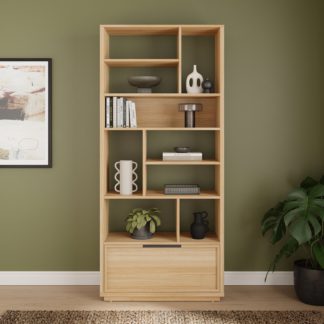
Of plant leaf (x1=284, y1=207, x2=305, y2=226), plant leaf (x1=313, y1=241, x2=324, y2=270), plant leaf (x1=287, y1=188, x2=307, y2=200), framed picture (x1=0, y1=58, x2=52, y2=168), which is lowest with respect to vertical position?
plant leaf (x1=313, y1=241, x2=324, y2=270)

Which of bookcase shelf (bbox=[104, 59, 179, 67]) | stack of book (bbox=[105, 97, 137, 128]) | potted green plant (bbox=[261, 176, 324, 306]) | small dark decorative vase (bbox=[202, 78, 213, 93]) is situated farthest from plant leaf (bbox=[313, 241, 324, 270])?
bookcase shelf (bbox=[104, 59, 179, 67])

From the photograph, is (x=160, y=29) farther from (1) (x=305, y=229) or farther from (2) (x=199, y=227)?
(1) (x=305, y=229)

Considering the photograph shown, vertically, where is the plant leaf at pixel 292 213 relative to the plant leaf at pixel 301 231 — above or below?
above

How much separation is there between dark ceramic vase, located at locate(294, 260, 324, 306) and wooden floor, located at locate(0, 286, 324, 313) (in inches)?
2.0

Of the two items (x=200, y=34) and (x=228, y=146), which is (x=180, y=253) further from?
(x=200, y=34)

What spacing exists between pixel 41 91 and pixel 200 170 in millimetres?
1487

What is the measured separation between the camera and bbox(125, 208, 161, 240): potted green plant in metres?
3.45

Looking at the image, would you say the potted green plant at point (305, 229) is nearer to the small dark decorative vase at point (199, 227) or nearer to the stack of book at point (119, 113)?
the small dark decorative vase at point (199, 227)

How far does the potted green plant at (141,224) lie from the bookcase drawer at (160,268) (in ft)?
0.40

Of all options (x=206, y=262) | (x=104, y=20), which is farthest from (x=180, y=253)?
(x=104, y=20)

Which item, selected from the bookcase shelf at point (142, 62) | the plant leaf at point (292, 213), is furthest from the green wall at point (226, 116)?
the plant leaf at point (292, 213)

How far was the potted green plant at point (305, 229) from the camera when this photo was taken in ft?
10.3

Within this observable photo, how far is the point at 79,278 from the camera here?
150 inches

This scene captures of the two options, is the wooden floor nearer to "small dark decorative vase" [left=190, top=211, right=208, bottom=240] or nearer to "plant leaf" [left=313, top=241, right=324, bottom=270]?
"plant leaf" [left=313, top=241, right=324, bottom=270]
